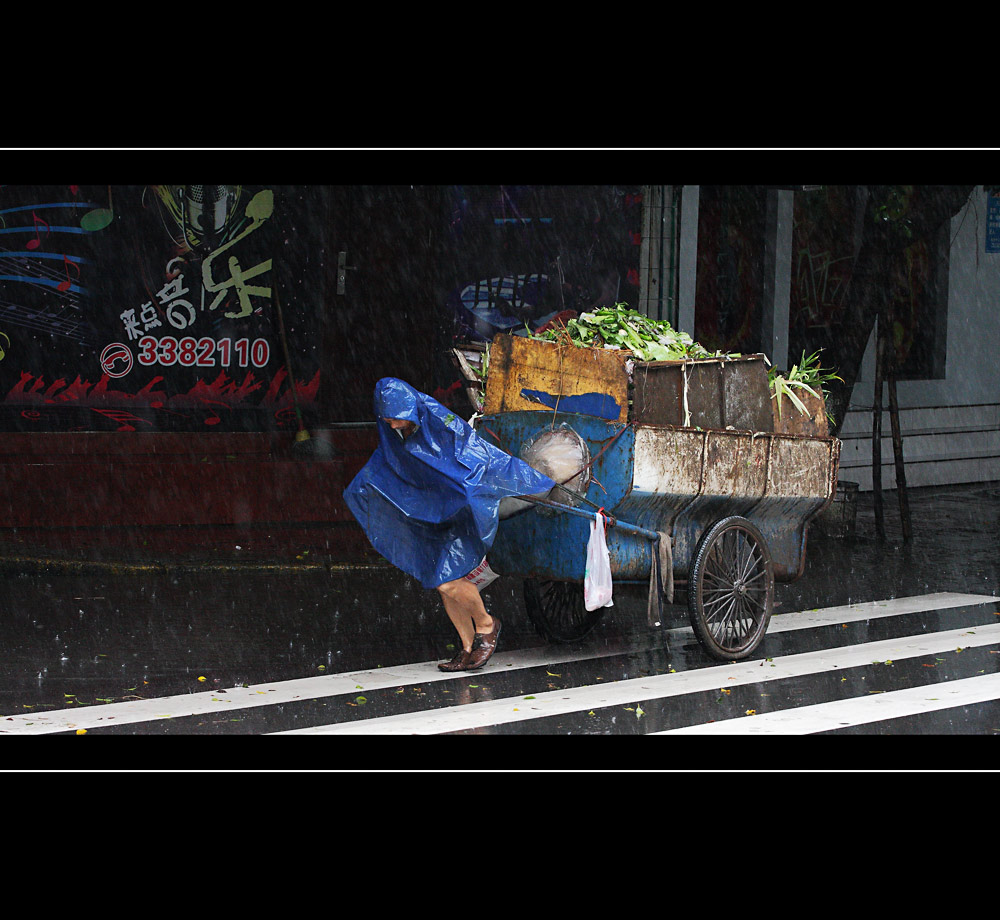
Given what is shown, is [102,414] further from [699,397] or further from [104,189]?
[699,397]

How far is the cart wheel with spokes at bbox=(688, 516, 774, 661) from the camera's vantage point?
8.28m

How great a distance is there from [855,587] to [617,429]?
13.6 feet

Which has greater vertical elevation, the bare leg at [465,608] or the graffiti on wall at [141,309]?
the graffiti on wall at [141,309]

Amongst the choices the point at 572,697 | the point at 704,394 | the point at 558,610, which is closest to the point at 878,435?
the point at 704,394

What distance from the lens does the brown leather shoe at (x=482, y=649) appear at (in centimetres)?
813

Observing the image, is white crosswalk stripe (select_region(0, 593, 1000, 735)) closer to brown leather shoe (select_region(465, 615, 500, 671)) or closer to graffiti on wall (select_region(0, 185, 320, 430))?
brown leather shoe (select_region(465, 615, 500, 671))

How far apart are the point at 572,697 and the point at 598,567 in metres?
0.78

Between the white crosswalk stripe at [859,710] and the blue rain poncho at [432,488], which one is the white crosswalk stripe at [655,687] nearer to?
the white crosswalk stripe at [859,710]

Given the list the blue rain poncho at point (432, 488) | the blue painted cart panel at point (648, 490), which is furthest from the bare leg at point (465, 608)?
the blue painted cart panel at point (648, 490)

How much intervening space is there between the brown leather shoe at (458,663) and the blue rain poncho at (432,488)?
545 mm

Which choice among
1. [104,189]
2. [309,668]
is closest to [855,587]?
[309,668]

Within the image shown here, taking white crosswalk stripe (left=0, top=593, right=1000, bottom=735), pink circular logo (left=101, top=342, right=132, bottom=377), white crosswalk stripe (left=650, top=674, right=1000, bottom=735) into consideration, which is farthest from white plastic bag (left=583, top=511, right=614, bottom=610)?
pink circular logo (left=101, top=342, right=132, bottom=377)

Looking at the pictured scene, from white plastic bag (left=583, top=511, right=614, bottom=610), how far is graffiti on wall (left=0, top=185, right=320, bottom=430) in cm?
629
